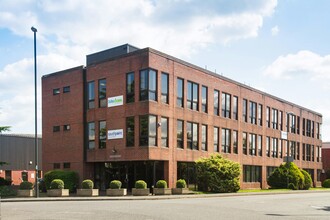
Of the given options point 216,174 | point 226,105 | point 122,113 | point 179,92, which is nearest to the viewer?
point 122,113

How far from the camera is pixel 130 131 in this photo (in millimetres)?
33031

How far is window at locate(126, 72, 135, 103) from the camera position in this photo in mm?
33125

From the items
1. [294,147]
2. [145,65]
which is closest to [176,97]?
[145,65]

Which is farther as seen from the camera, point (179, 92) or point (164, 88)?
point (179, 92)

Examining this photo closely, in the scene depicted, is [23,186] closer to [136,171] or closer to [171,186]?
[136,171]

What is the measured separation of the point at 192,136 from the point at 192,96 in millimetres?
3445

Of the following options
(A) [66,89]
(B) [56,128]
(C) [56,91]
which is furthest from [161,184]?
(C) [56,91]

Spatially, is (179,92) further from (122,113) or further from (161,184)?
(161,184)

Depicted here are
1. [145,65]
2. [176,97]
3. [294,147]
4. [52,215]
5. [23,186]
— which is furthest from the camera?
[294,147]

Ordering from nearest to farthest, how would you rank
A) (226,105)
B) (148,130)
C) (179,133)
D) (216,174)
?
(148,130) → (216,174) → (179,133) → (226,105)

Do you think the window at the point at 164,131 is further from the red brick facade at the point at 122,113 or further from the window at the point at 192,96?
the window at the point at 192,96

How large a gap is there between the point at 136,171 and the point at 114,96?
6.19 metres

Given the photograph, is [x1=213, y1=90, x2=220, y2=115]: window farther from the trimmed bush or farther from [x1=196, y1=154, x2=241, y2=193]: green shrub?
the trimmed bush

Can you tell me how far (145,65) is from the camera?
32281 millimetres
